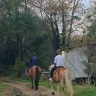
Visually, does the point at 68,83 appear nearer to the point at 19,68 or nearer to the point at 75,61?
the point at 75,61

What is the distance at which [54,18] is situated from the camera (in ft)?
108

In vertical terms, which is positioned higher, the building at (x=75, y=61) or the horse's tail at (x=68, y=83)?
the building at (x=75, y=61)

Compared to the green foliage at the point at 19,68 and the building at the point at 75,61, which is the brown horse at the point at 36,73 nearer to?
the building at the point at 75,61

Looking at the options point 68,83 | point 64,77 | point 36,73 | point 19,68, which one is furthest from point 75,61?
point 68,83

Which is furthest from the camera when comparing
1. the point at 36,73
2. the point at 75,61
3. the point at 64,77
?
the point at 75,61

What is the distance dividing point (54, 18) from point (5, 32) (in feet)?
30.1

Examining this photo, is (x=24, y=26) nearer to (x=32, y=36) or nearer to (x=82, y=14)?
(x=32, y=36)

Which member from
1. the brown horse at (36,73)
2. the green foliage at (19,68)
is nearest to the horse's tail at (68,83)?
the brown horse at (36,73)

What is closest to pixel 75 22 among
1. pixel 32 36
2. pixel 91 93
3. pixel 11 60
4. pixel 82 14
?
pixel 82 14

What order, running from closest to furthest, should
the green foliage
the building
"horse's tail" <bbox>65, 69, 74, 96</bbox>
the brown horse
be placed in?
"horse's tail" <bbox>65, 69, 74, 96</bbox> → the brown horse → the building → the green foliage

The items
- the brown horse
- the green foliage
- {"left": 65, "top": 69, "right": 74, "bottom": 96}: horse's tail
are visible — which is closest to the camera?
{"left": 65, "top": 69, "right": 74, "bottom": 96}: horse's tail

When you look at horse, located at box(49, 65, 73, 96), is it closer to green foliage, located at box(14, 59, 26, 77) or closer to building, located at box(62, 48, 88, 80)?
building, located at box(62, 48, 88, 80)

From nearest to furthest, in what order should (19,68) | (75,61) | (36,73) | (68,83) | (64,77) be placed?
(68,83), (64,77), (36,73), (75,61), (19,68)

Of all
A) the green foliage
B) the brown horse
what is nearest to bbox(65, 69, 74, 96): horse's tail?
the brown horse
